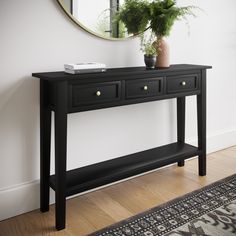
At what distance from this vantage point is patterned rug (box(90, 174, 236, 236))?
1811mm

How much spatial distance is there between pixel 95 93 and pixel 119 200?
31.7 inches

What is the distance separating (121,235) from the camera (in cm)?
178

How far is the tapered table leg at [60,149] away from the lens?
1.73 metres

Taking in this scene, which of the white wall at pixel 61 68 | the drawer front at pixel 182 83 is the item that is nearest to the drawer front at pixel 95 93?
the white wall at pixel 61 68

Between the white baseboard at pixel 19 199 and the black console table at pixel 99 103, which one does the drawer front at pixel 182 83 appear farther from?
the white baseboard at pixel 19 199

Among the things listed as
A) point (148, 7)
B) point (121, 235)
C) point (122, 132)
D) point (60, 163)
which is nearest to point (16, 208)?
point (60, 163)

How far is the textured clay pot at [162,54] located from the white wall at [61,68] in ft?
0.68

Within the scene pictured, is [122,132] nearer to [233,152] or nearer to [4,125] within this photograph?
[4,125]

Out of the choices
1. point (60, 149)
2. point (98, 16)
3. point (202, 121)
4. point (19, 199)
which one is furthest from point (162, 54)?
point (19, 199)

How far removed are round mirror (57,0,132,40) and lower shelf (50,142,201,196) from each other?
89cm

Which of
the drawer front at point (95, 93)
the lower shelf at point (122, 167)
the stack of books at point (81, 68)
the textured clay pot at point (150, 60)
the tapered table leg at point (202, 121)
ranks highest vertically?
the textured clay pot at point (150, 60)

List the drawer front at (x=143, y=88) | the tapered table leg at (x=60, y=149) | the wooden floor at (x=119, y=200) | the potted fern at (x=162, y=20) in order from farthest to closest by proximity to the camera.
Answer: the potted fern at (x=162, y=20) < the drawer front at (x=143, y=88) < the wooden floor at (x=119, y=200) < the tapered table leg at (x=60, y=149)

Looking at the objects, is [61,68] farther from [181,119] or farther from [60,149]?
[181,119]

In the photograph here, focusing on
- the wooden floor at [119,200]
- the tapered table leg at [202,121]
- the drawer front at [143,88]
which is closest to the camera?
the wooden floor at [119,200]
